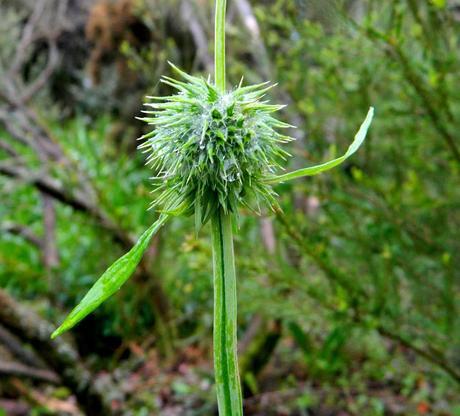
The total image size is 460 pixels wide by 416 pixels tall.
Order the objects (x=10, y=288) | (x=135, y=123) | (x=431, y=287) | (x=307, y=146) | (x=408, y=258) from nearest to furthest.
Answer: (x=431, y=287), (x=408, y=258), (x=307, y=146), (x=10, y=288), (x=135, y=123)

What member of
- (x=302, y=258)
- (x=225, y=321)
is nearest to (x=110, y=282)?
(x=225, y=321)

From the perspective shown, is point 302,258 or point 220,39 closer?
point 220,39

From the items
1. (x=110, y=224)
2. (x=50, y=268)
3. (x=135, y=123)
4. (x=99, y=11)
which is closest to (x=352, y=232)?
(x=110, y=224)

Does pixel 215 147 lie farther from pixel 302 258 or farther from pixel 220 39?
pixel 302 258

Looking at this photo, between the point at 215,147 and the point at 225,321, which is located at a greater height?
the point at 215,147

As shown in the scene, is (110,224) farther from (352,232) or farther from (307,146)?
(352,232)

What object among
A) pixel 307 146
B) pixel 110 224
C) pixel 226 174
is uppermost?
pixel 307 146

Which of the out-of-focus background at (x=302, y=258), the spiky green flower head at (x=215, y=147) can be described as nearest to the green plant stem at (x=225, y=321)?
the spiky green flower head at (x=215, y=147)
